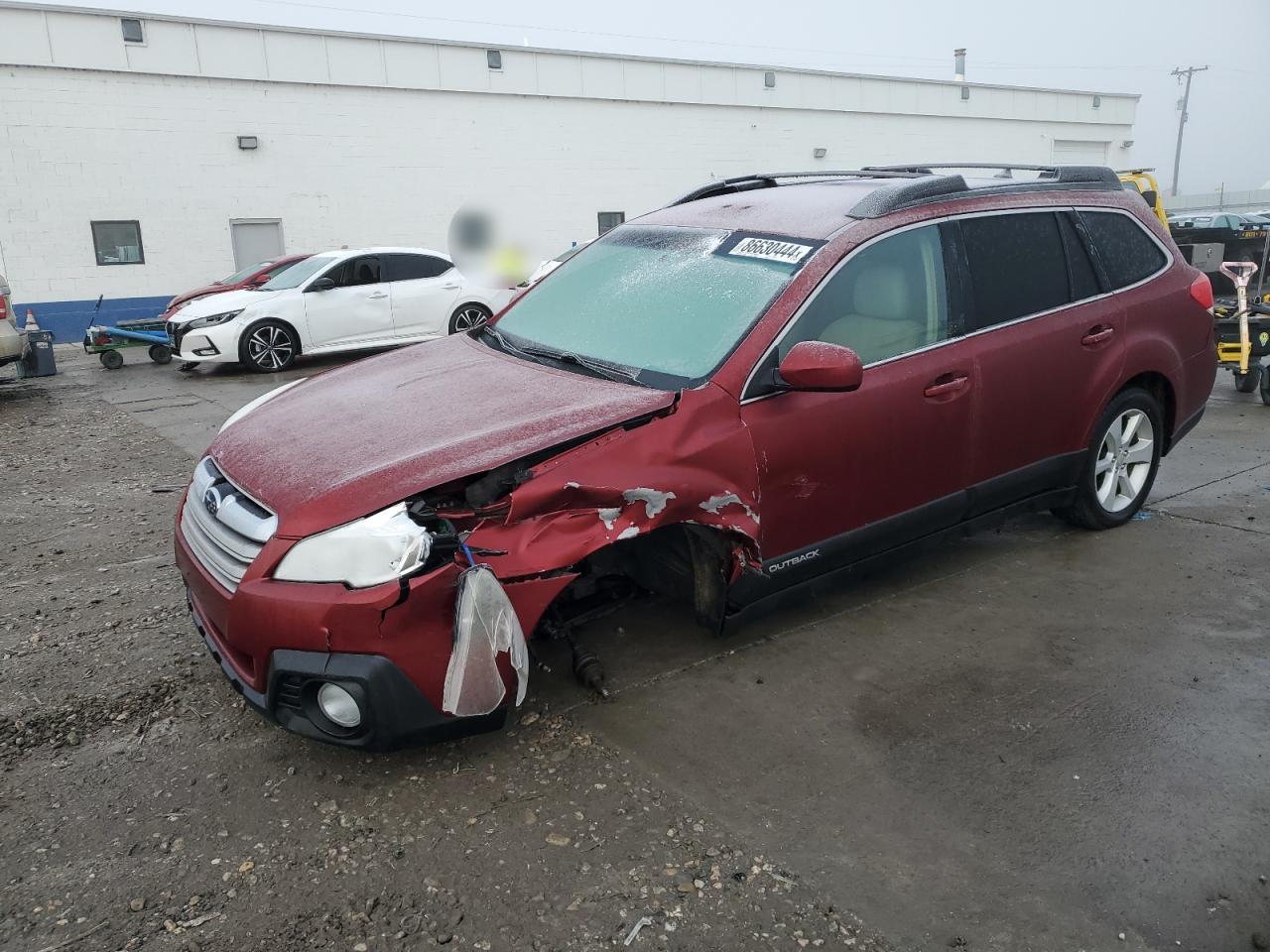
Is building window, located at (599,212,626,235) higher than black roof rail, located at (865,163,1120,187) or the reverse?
the reverse

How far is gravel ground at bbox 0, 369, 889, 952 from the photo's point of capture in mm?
2418

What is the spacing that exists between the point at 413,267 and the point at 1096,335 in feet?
33.8

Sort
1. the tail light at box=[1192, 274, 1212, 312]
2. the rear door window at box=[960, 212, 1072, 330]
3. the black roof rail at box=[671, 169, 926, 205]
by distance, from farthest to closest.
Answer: the tail light at box=[1192, 274, 1212, 312] → the black roof rail at box=[671, 169, 926, 205] → the rear door window at box=[960, 212, 1072, 330]

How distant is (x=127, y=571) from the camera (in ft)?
15.9

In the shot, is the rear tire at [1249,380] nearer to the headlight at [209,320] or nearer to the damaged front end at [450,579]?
the damaged front end at [450,579]

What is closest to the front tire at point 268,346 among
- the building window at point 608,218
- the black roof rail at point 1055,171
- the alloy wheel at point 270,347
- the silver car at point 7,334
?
the alloy wheel at point 270,347

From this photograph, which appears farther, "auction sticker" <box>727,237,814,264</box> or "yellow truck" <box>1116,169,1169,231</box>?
"yellow truck" <box>1116,169,1169,231</box>

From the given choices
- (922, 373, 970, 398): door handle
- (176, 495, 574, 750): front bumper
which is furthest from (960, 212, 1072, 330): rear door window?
(176, 495, 574, 750): front bumper

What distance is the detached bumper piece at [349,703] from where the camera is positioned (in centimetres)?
274

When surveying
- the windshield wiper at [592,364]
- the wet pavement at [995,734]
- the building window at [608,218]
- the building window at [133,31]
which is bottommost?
the wet pavement at [995,734]

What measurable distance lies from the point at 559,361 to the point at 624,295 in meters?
0.47

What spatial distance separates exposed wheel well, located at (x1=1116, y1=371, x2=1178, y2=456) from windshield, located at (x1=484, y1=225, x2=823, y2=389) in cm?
222

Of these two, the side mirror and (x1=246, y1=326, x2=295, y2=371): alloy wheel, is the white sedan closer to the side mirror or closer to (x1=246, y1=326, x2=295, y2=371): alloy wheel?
(x1=246, y1=326, x2=295, y2=371): alloy wheel

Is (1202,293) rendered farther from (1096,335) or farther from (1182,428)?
(1096,335)
